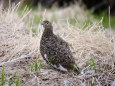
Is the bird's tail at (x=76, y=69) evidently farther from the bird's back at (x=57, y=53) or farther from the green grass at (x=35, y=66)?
the green grass at (x=35, y=66)

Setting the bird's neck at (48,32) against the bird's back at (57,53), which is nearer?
the bird's back at (57,53)

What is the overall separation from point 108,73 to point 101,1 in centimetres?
1313

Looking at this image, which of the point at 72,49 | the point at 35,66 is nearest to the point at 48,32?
the point at 35,66

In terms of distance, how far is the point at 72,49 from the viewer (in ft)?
23.9

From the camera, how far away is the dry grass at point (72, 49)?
244 inches

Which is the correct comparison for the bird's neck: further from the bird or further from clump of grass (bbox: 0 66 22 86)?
clump of grass (bbox: 0 66 22 86)

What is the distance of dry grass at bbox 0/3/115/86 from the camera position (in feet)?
20.3

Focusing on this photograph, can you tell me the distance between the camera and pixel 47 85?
19.8 ft

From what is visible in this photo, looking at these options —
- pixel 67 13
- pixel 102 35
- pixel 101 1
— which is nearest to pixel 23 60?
pixel 102 35

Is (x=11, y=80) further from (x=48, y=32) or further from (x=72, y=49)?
(x=72, y=49)

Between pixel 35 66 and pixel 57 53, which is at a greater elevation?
pixel 57 53

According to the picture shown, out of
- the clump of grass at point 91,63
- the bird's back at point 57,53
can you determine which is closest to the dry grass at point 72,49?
the clump of grass at point 91,63

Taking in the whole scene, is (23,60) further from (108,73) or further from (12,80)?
(108,73)

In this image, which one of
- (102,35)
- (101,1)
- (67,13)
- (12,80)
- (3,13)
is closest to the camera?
(12,80)
